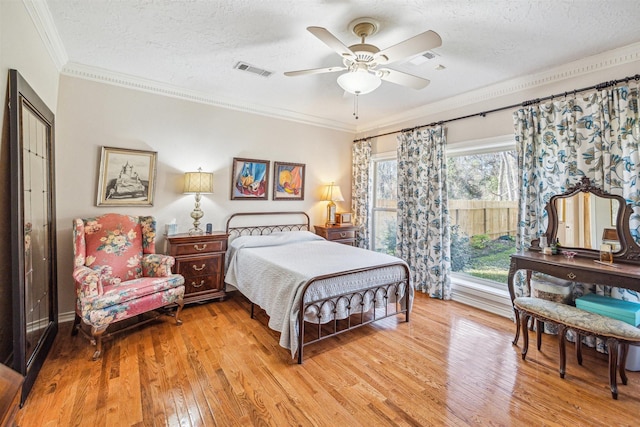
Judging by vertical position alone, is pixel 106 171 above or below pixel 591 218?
above

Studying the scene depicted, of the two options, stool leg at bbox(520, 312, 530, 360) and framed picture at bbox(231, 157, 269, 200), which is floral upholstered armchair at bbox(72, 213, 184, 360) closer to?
framed picture at bbox(231, 157, 269, 200)

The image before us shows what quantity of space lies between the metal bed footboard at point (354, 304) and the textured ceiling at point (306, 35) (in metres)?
2.20

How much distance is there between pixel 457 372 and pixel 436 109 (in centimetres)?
348

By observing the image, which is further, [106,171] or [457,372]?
[106,171]

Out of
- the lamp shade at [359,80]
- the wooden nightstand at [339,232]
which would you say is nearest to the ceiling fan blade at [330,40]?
the lamp shade at [359,80]

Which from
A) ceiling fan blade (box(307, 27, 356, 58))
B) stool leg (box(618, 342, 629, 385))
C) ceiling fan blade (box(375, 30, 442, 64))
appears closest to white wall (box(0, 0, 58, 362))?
ceiling fan blade (box(307, 27, 356, 58))

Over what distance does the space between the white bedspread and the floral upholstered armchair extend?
787 mm

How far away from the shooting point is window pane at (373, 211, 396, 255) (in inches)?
200

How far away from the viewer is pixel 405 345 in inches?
109

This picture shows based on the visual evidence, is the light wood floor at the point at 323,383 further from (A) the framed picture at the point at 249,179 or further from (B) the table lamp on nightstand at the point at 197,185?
(A) the framed picture at the point at 249,179

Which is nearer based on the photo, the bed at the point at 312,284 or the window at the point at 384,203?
the bed at the point at 312,284

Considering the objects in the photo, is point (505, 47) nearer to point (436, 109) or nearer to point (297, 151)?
point (436, 109)

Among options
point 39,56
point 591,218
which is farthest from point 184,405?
point 591,218

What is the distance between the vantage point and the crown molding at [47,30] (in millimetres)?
2117
